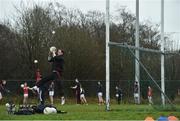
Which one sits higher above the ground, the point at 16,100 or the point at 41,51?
the point at 41,51

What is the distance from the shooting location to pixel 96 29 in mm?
63125

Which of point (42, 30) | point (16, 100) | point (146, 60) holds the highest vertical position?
point (42, 30)

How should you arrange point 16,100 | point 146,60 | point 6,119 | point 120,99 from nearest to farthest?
point 6,119, point 146,60, point 120,99, point 16,100

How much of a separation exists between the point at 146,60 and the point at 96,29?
3640 cm

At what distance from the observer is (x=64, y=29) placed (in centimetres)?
5819

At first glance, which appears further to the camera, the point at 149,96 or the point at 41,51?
the point at 41,51

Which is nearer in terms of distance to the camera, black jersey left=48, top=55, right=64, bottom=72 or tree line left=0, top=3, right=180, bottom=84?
black jersey left=48, top=55, right=64, bottom=72

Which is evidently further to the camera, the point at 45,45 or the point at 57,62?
the point at 45,45

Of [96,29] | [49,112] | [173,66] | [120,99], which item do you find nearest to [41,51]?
[96,29]

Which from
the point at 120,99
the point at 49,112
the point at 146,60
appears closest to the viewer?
the point at 49,112

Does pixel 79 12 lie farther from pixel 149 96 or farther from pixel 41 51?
pixel 149 96

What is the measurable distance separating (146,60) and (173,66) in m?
1.97

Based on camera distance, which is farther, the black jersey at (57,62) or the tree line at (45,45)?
the tree line at (45,45)

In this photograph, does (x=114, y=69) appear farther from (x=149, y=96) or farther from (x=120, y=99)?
(x=149, y=96)
